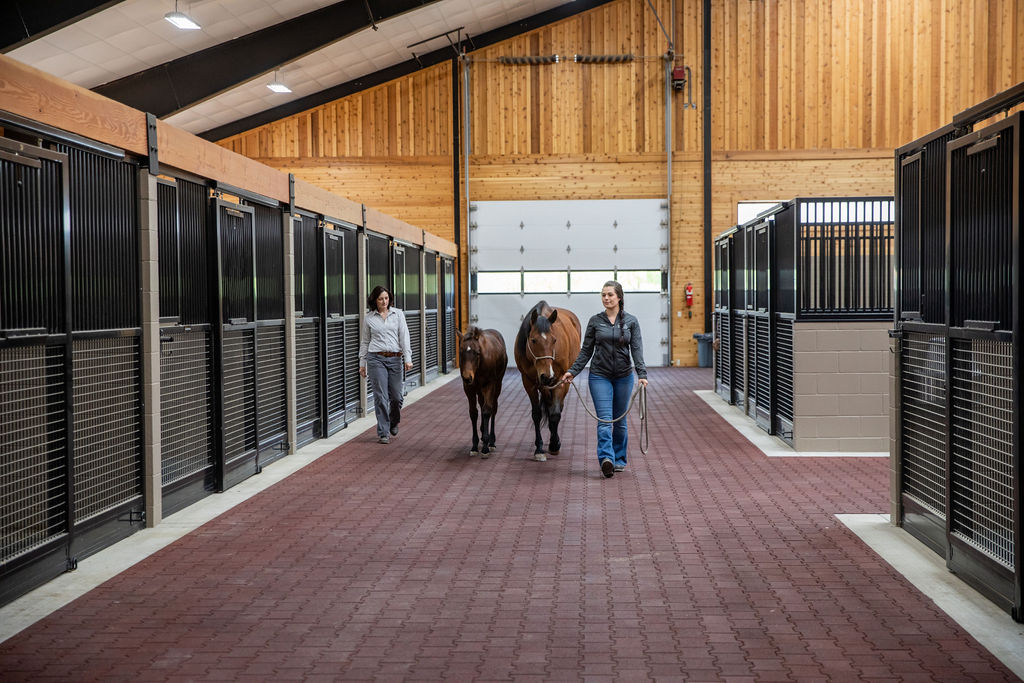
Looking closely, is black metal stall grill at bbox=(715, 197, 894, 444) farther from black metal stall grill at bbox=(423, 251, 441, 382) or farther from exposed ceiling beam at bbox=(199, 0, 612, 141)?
exposed ceiling beam at bbox=(199, 0, 612, 141)

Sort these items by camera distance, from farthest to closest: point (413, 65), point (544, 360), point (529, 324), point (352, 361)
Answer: point (413, 65) < point (352, 361) < point (529, 324) < point (544, 360)

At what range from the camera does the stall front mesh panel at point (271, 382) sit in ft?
29.1

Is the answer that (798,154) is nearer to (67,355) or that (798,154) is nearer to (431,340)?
(431,340)

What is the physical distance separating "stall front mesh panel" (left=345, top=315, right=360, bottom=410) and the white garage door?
413 inches

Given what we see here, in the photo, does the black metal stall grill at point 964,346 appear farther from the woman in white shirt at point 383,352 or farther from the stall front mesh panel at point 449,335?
the stall front mesh panel at point 449,335

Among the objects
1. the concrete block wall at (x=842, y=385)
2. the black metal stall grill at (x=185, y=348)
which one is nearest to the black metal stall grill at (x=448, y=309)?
the concrete block wall at (x=842, y=385)

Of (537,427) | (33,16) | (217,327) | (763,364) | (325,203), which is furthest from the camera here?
(33,16)

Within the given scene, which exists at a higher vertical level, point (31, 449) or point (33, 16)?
point (33, 16)

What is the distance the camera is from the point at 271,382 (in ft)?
30.2

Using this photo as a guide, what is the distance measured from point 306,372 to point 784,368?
5482 millimetres

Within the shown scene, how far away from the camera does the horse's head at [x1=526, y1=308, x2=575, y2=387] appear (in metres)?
8.94

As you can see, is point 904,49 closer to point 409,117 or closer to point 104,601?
point 409,117

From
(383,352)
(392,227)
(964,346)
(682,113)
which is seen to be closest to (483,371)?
(383,352)

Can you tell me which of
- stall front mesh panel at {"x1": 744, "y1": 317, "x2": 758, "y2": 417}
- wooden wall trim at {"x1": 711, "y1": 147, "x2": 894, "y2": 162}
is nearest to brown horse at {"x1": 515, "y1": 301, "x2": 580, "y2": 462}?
stall front mesh panel at {"x1": 744, "y1": 317, "x2": 758, "y2": 417}
